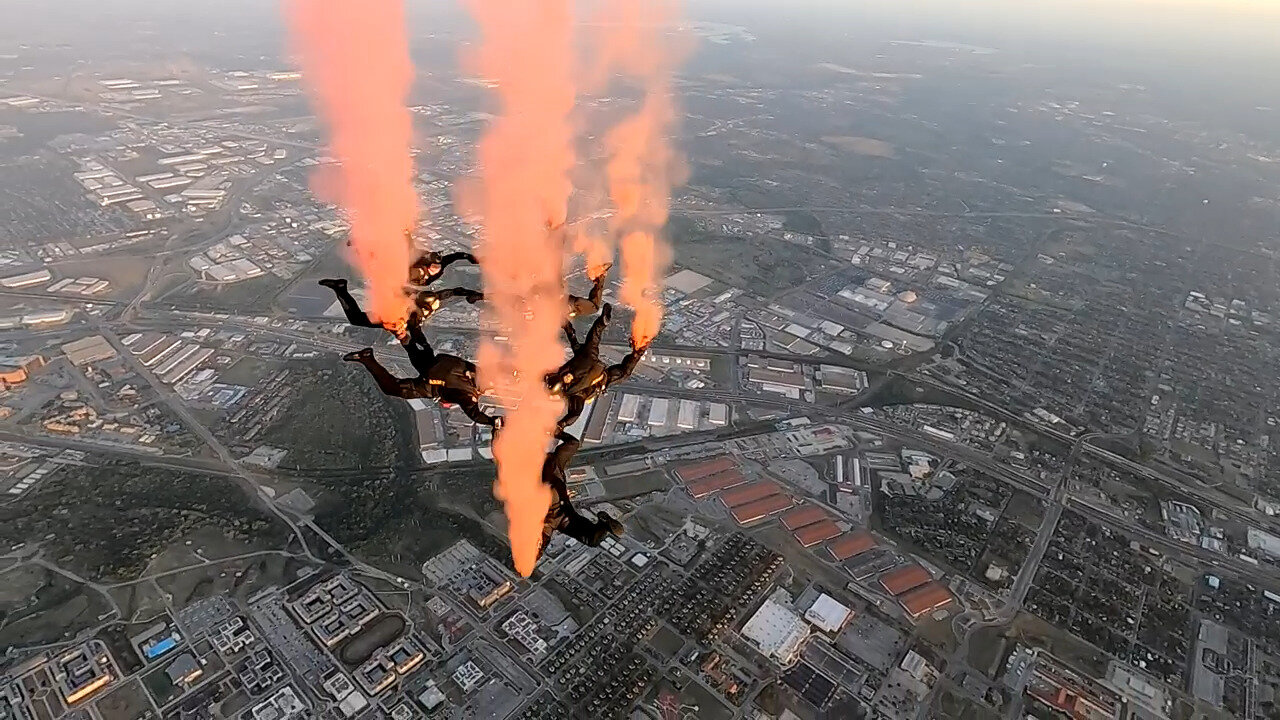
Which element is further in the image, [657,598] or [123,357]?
[123,357]

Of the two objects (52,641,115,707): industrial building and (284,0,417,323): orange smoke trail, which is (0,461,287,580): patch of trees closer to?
(52,641,115,707): industrial building

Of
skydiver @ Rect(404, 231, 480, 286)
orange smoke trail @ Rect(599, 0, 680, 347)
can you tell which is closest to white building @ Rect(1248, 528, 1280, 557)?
orange smoke trail @ Rect(599, 0, 680, 347)

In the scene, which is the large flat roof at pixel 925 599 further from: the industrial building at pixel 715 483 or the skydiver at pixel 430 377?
the skydiver at pixel 430 377

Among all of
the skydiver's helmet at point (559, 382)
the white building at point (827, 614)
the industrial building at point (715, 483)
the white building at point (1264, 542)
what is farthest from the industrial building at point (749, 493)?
the white building at point (1264, 542)

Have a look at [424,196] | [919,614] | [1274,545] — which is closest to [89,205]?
[424,196]

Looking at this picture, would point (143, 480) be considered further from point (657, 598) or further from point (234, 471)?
point (657, 598)

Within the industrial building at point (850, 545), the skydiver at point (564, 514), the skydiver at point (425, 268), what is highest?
the skydiver at point (425, 268)
